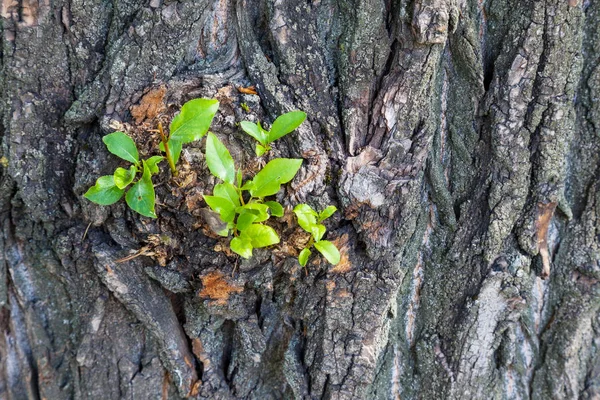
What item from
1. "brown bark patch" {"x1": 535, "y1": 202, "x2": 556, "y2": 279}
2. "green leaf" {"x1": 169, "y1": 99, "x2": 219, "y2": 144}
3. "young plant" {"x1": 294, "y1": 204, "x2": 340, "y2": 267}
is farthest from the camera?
"brown bark patch" {"x1": 535, "y1": 202, "x2": 556, "y2": 279}

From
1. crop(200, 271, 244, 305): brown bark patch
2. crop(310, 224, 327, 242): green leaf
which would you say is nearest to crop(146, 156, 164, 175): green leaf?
crop(200, 271, 244, 305): brown bark patch

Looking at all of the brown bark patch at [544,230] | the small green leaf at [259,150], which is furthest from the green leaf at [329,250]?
the brown bark patch at [544,230]

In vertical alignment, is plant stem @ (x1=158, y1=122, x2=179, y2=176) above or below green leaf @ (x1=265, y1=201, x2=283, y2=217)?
above

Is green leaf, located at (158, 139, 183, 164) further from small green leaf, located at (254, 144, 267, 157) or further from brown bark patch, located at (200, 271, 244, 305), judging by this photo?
brown bark patch, located at (200, 271, 244, 305)

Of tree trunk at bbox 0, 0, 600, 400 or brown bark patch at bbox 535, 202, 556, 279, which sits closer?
tree trunk at bbox 0, 0, 600, 400

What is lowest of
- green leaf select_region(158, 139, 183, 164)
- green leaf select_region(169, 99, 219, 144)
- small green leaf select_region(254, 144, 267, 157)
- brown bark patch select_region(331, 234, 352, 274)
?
brown bark patch select_region(331, 234, 352, 274)

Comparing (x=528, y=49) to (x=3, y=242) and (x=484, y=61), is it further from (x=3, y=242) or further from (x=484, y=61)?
(x=3, y=242)
